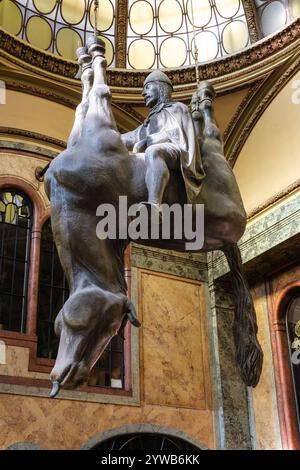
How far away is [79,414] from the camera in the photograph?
944cm

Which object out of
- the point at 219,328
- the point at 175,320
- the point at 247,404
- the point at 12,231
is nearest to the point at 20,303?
the point at 12,231

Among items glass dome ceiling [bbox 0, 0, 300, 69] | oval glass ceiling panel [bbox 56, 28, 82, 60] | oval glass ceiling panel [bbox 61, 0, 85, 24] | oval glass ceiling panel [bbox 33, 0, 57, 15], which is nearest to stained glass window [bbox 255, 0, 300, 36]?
glass dome ceiling [bbox 0, 0, 300, 69]

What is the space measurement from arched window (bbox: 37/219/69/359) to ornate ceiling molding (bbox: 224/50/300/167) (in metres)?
3.94

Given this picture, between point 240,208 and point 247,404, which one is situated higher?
point 247,404

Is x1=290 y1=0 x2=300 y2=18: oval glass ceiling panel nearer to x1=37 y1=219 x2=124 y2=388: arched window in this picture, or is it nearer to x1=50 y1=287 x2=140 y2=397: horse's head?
x1=37 y1=219 x2=124 y2=388: arched window

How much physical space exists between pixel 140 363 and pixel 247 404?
221cm

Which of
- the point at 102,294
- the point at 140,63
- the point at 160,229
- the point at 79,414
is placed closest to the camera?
the point at 102,294

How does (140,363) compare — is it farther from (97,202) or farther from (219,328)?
(97,202)

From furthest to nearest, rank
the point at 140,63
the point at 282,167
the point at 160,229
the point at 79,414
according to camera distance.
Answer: the point at 140,63 < the point at 282,167 < the point at 79,414 < the point at 160,229

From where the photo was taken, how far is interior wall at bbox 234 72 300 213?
10.8 metres

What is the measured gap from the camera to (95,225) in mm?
2840

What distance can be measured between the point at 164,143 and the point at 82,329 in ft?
3.23

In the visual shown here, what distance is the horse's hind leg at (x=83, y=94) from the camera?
3084 mm

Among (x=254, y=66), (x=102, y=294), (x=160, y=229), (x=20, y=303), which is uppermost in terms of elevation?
(x=254, y=66)
